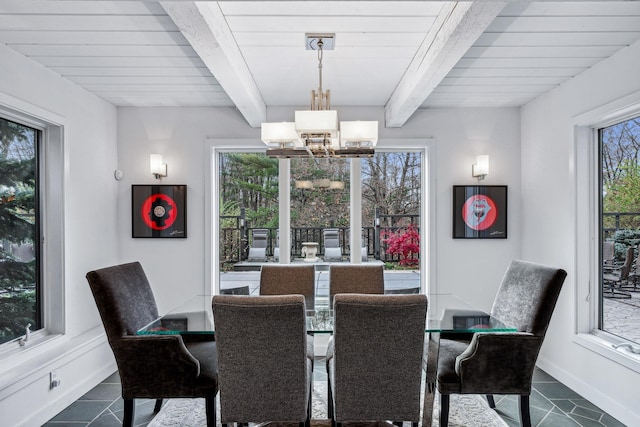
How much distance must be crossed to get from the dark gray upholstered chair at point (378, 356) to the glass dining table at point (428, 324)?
345mm

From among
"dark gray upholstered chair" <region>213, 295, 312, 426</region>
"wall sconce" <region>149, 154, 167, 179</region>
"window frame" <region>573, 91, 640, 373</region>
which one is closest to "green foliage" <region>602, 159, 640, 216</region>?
"window frame" <region>573, 91, 640, 373</region>

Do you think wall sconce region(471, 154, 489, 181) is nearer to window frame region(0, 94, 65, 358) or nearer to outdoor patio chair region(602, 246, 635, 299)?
outdoor patio chair region(602, 246, 635, 299)

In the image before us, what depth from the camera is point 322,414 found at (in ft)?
9.23

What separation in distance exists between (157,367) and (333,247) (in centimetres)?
230

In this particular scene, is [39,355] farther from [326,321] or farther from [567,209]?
[567,209]

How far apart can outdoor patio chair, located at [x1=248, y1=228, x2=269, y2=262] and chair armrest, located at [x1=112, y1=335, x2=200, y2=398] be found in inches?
78.6

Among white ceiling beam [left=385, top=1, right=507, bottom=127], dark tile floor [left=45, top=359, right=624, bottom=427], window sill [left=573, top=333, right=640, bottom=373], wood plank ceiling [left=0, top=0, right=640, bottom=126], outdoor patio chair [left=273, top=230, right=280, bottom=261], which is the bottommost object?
dark tile floor [left=45, top=359, right=624, bottom=427]

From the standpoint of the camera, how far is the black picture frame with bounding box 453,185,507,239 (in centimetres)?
402

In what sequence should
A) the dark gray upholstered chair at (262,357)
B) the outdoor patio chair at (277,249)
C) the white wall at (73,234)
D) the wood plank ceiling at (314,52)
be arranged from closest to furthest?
the dark gray upholstered chair at (262,357) < the wood plank ceiling at (314,52) < the white wall at (73,234) < the outdoor patio chair at (277,249)

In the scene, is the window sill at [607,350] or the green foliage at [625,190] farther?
the green foliage at [625,190]

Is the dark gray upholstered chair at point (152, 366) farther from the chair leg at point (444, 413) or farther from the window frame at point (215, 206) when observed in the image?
the window frame at point (215, 206)

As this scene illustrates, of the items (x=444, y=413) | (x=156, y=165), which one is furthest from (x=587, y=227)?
(x=156, y=165)

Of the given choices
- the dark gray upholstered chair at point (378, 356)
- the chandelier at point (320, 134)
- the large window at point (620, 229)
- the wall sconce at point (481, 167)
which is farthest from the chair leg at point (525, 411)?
the wall sconce at point (481, 167)

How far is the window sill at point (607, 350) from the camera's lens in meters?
2.60
